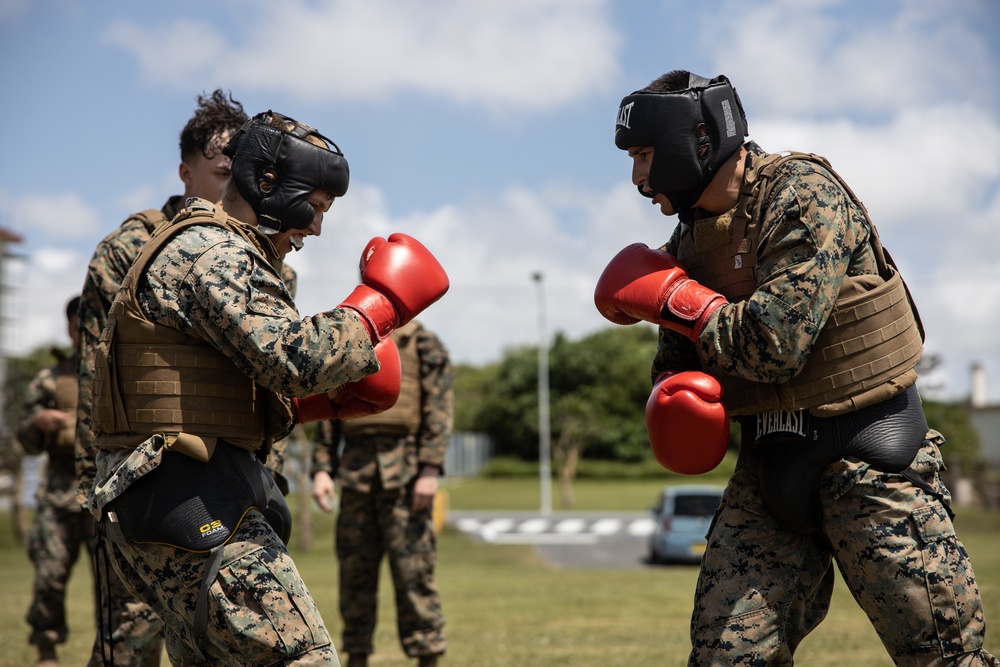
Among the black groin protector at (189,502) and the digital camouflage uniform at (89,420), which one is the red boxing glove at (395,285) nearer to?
the black groin protector at (189,502)

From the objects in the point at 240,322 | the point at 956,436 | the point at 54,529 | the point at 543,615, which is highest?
the point at 240,322

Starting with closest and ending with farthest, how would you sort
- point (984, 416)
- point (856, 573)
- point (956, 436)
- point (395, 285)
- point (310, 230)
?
point (856, 573), point (395, 285), point (310, 230), point (956, 436), point (984, 416)

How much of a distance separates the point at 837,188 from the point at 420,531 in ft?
13.4

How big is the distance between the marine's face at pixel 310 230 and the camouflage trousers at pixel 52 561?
4107 millimetres

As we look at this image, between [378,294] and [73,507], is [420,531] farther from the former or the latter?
[378,294]

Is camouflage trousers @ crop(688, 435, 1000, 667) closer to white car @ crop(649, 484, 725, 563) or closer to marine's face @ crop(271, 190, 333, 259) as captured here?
marine's face @ crop(271, 190, 333, 259)

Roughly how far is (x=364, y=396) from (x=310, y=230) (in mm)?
661

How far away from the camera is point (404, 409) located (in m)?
7.05

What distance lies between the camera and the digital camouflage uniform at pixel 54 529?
715 cm

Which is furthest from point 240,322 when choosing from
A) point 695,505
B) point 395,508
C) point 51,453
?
point 695,505

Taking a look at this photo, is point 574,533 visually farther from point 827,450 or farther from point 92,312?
point 827,450

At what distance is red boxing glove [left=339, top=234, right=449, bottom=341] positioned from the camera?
12.0ft

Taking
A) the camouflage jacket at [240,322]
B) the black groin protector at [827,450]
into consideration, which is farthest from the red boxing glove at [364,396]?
the black groin protector at [827,450]

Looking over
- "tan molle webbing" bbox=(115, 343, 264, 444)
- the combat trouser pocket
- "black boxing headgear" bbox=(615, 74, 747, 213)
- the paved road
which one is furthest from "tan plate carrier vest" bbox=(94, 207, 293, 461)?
the paved road
